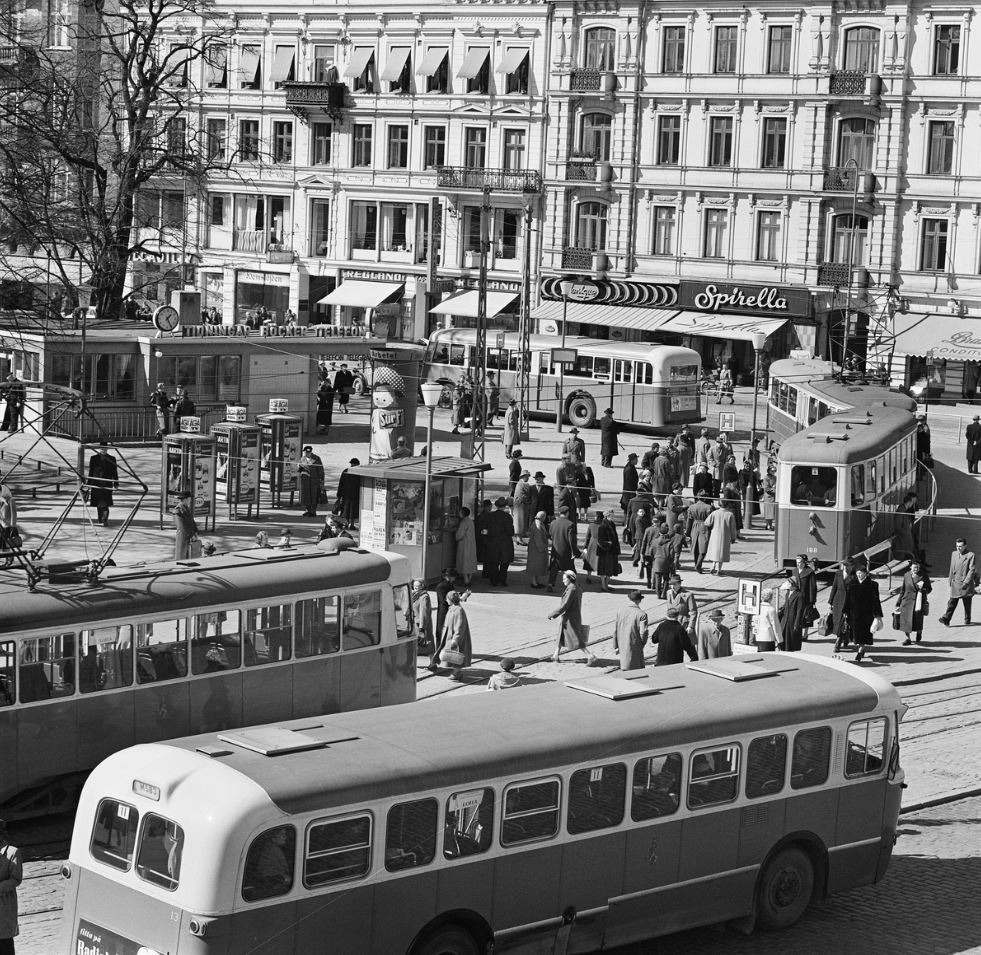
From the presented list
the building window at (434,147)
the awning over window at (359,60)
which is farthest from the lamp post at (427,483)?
the awning over window at (359,60)

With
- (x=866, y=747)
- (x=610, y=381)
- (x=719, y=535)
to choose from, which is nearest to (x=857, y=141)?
(x=610, y=381)

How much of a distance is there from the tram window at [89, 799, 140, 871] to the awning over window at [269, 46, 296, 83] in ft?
204

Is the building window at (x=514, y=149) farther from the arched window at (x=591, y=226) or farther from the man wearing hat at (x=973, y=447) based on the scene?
the man wearing hat at (x=973, y=447)

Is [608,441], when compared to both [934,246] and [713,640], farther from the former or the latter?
[934,246]

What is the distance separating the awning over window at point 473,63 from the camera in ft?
222

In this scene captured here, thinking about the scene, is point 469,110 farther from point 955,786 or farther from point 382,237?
point 955,786

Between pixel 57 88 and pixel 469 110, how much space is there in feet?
84.7

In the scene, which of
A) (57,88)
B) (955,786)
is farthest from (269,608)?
(57,88)

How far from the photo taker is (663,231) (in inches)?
2584

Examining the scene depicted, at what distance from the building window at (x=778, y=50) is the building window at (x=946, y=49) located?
494cm

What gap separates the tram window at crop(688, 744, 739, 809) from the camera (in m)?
14.4

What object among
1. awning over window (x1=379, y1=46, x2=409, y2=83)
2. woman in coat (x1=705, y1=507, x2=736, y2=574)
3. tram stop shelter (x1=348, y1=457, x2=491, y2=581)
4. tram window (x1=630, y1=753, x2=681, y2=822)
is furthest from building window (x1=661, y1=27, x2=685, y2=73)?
tram window (x1=630, y1=753, x2=681, y2=822)

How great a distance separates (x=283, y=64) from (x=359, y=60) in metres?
3.43

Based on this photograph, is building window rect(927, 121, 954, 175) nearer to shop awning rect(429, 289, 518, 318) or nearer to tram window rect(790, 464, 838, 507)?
shop awning rect(429, 289, 518, 318)
